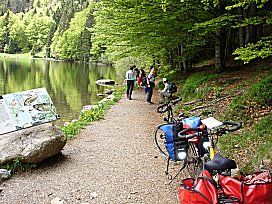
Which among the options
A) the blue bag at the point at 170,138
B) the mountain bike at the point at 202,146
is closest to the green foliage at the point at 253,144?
the mountain bike at the point at 202,146

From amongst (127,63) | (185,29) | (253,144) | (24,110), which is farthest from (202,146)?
(127,63)

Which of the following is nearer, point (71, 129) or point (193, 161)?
point (193, 161)

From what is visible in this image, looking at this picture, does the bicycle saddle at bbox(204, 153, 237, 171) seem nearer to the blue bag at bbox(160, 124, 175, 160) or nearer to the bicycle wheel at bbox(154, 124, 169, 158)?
the blue bag at bbox(160, 124, 175, 160)

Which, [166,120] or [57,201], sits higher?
[166,120]

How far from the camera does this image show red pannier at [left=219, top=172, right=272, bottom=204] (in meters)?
3.13

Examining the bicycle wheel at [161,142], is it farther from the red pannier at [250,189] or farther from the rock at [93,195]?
the red pannier at [250,189]

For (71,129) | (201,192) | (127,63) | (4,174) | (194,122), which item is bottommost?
(4,174)

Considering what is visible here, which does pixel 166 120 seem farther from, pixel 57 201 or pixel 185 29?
pixel 185 29

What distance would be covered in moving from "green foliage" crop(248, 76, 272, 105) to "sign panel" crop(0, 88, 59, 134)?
4.89 m

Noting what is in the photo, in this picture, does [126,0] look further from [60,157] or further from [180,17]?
[60,157]

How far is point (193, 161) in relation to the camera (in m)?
4.93

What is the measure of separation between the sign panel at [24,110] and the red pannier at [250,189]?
14.6 feet

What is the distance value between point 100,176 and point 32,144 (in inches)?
58.3

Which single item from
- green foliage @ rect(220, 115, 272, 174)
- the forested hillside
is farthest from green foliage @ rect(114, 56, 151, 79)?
the forested hillside
